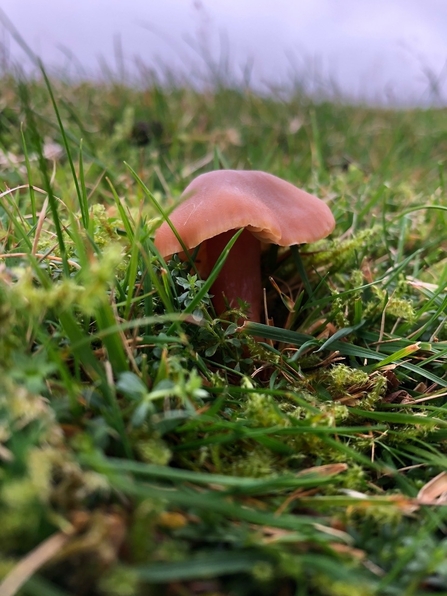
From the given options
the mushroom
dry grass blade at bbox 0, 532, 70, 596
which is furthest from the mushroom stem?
dry grass blade at bbox 0, 532, 70, 596

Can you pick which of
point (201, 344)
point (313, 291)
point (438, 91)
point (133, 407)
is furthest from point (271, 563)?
point (438, 91)

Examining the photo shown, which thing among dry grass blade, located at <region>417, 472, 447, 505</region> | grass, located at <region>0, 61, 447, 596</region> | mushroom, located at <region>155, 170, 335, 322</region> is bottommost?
dry grass blade, located at <region>417, 472, 447, 505</region>

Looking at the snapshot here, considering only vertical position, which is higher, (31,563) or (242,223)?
(242,223)

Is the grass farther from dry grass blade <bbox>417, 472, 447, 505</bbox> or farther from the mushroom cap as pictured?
the mushroom cap

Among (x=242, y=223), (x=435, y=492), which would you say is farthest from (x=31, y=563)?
(x=242, y=223)

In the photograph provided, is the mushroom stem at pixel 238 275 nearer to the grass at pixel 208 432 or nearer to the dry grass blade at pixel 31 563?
the grass at pixel 208 432

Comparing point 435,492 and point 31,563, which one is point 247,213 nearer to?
point 435,492
